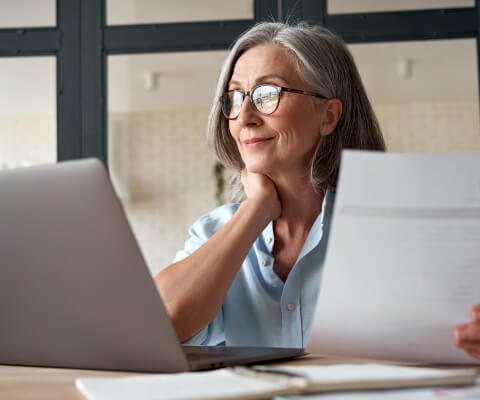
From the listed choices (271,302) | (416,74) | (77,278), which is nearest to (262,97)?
(271,302)

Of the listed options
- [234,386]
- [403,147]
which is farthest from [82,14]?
[234,386]

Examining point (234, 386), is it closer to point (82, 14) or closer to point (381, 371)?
point (381, 371)

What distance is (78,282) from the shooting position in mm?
716

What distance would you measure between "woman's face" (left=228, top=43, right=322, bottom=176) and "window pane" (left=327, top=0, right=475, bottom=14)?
46.8 inches

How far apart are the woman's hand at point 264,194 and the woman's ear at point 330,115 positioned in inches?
8.2

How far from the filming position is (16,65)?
2.67m

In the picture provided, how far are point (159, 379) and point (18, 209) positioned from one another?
0.94 ft

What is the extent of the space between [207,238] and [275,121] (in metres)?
0.34

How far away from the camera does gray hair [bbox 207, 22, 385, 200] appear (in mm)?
1459

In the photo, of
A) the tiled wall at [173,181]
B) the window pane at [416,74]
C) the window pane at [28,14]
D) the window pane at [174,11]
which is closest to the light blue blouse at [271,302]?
the window pane at [416,74]

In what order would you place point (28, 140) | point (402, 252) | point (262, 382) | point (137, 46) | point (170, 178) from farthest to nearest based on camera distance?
point (170, 178) < point (28, 140) < point (137, 46) < point (402, 252) < point (262, 382)

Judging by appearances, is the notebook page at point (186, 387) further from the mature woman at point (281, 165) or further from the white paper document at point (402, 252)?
the mature woman at point (281, 165)

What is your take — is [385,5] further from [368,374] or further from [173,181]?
[173,181]

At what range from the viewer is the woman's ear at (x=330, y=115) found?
150 centimetres
